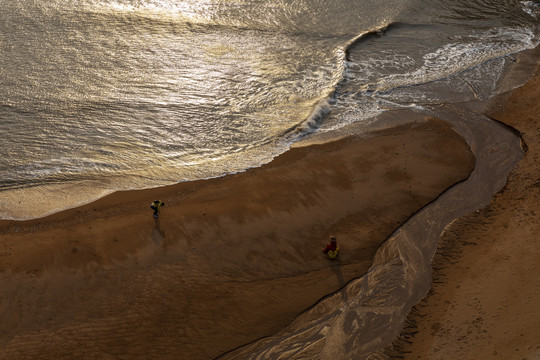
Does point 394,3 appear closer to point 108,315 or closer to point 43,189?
point 43,189

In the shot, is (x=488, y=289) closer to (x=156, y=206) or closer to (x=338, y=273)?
(x=338, y=273)

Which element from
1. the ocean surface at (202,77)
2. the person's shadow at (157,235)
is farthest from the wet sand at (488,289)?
the person's shadow at (157,235)

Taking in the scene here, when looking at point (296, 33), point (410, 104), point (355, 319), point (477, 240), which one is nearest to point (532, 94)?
point (410, 104)

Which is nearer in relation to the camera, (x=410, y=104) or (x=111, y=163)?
(x=111, y=163)

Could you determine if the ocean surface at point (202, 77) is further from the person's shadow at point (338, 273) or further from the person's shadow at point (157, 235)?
the person's shadow at point (338, 273)

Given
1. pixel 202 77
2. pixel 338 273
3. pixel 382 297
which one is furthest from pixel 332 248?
pixel 202 77

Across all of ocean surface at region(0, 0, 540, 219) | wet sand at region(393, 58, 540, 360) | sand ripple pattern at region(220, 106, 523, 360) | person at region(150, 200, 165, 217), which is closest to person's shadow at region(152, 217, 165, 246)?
person at region(150, 200, 165, 217)
